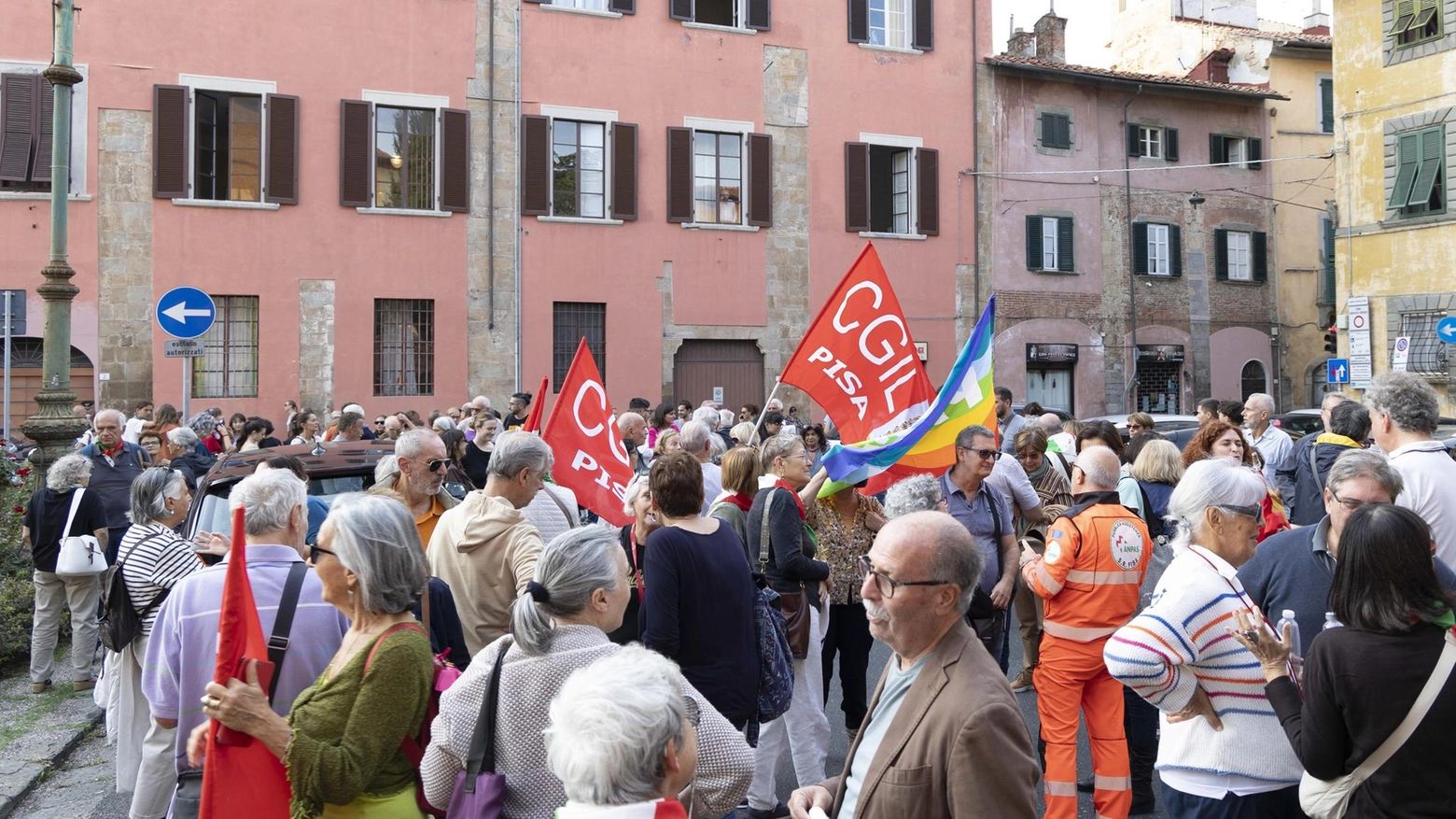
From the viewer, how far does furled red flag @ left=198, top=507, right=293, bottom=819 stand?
301 centimetres

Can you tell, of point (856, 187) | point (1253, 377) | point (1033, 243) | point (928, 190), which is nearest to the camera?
point (856, 187)

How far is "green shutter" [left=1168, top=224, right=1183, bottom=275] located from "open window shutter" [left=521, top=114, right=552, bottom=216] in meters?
→ 14.7

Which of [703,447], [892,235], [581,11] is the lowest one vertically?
[703,447]

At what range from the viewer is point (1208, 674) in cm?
345

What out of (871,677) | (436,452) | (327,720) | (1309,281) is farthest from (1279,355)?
(327,720)

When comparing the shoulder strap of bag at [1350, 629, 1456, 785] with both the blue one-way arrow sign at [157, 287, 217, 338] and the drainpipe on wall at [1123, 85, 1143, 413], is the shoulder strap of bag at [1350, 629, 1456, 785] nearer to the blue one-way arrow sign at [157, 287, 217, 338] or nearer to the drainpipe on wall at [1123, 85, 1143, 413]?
the blue one-way arrow sign at [157, 287, 217, 338]

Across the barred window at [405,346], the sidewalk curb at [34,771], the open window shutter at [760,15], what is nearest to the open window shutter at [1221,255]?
the open window shutter at [760,15]

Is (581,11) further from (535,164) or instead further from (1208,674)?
(1208,674)

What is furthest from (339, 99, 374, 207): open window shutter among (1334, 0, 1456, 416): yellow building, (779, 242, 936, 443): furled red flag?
(1334, 0, 1456, 416): yellow building

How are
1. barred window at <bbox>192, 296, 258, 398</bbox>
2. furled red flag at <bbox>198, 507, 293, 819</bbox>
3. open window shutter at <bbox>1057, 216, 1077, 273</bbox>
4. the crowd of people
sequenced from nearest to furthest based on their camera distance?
the crowd of people < furled red flag at <bbox>198, 507, 293, 819</bbox> < barred window at <bbox>192, 296, 258, 398</bbox> < open window shutter at <bbox>1057, 216, 1077, 273</bbox>

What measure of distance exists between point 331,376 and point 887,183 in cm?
1158

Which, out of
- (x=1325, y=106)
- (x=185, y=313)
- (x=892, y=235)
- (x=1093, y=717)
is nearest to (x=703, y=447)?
(x=1093, y=717)

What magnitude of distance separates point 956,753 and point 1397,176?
26472mm

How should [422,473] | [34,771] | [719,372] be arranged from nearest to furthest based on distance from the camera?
1. [422,473]
2. [34,771]
3. [719,372]
